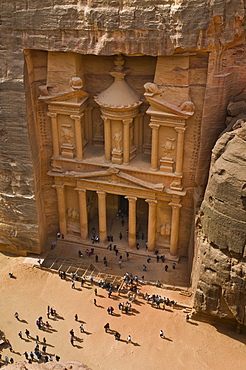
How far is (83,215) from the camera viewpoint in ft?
90.7

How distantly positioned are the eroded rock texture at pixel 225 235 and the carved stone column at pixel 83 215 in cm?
763

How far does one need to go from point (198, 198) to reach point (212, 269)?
4.43 metres

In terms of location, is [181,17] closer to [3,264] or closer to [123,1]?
[123,1]

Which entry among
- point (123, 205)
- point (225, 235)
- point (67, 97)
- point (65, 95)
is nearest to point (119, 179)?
point (123, 205)

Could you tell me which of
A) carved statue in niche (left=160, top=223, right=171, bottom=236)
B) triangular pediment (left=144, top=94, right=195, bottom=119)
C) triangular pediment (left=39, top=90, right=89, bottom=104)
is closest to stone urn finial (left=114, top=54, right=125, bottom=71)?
triangular pediment (left=144, top=94, right=195, bottom=119)

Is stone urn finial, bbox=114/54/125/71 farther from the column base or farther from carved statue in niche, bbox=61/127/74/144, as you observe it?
the column base

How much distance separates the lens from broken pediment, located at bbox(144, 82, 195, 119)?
2301cm

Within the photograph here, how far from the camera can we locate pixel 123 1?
69.9 ft

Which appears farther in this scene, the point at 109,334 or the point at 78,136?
the point at 78,136

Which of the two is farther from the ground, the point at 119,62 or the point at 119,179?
the point at 119,62

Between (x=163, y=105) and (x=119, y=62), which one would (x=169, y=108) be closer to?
(x=163, y=105)

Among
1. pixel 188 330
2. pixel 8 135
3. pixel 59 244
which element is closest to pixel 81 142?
pixel 8 135

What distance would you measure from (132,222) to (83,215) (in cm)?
303

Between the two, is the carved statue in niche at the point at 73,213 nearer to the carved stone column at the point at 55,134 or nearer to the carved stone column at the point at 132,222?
the carved stone column at the point at 132,222
